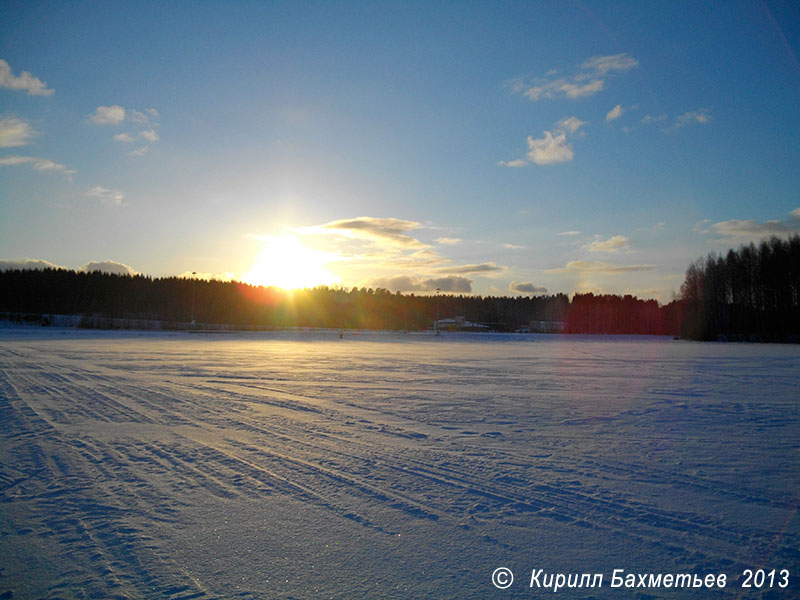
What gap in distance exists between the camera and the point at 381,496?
15.9 ft

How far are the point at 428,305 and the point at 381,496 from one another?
147 metres

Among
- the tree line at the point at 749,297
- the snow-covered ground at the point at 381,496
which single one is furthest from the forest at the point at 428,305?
the snow-covered ground at the point at 381,496

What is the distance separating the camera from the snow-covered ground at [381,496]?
3.47m

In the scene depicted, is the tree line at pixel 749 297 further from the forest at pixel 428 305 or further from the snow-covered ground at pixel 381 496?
the snow-covered ground at pixel 381 496

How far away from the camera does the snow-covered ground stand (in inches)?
137

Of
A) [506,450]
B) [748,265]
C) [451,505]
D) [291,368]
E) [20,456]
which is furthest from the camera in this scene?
[748,265]

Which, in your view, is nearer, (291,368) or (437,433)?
(437,433)

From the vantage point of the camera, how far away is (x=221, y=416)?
8.81 meters

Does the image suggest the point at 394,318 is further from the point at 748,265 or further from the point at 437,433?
the point at 437,433

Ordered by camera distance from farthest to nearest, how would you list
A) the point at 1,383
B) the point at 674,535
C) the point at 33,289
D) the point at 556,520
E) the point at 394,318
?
the point at 394,318 → the point at 33,289 → the point at 1,383 → the point at 556,520 → the point at 674,535

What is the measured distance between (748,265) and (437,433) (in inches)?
3260

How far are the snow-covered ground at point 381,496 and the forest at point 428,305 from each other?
6629 centimetres

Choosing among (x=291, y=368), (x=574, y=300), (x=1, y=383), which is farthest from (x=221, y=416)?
(x=574, y=300)

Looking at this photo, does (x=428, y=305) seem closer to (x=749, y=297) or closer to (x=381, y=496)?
(x=749, y=297)
